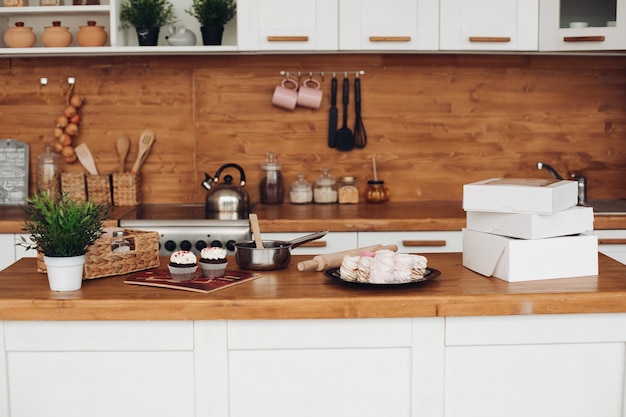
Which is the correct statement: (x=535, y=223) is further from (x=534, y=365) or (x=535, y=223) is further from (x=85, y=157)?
(x=85, y=157)

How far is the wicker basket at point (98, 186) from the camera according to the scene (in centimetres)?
460

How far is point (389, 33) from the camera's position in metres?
4.26

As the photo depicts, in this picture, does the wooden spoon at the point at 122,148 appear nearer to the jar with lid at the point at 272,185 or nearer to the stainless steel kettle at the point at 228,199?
the stainless steel kettle at the point at 228,199

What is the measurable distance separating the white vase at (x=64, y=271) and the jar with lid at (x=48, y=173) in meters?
2.29

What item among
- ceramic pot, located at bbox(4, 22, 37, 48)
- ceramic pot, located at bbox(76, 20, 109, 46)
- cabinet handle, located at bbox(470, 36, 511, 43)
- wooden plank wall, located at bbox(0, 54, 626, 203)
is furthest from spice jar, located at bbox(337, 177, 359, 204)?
ceramic pot, located at bbox(4, 22, 37, 48)

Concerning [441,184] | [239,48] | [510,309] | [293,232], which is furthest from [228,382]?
[441,184]

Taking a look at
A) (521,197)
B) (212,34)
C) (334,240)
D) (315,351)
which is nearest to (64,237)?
(315,351)

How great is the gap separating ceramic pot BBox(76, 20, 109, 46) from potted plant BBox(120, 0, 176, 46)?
0.12 metres

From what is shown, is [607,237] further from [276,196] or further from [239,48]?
[239,48]

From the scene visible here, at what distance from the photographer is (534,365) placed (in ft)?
8.04

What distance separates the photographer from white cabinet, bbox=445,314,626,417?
2.43 meters

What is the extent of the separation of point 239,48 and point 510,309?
7.74 ft

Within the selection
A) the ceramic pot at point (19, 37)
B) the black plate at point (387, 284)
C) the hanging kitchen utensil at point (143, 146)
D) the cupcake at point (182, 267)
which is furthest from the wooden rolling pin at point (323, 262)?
the ceramic pot at point (19, 37)

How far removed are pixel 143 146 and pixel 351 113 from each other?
1.17 m
